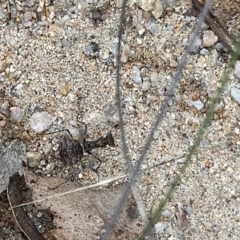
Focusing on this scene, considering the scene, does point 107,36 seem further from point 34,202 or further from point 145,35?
point 34,202

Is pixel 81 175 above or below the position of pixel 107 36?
below

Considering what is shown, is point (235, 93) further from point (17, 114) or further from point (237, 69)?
point (17, 114)

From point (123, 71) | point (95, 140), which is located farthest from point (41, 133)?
point (123, 71)

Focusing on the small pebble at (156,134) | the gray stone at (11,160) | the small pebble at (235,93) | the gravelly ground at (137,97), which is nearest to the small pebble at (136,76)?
the gravelly ground at (137,97)

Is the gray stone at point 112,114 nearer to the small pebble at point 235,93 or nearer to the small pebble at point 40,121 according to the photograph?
the small pebble at point 40,121

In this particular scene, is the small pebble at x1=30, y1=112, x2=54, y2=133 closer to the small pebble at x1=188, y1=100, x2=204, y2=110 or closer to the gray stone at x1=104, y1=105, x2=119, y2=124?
the gray stone at x1=104, y1=105, x2=119, y2=124

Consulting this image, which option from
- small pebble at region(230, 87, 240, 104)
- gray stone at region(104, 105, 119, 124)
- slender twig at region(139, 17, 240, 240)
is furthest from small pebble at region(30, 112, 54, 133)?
small pebble at region(230, 87, 240, 104)

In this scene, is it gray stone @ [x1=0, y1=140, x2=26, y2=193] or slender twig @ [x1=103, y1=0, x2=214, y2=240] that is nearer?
slender twig @ [x1=103, y1=0, x2=214, y2=240]
